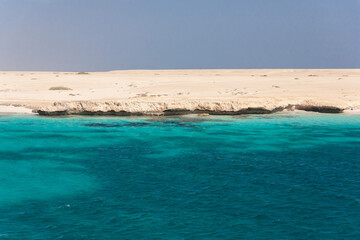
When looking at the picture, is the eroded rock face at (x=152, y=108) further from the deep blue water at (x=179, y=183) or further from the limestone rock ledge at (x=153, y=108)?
the deep blue water at (x=179, y=183)

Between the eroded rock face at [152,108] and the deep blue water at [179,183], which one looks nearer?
the deep blue water at [179,183]

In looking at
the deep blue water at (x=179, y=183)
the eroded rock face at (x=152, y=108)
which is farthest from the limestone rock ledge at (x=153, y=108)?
the deep blue water at (x=179, y=183)

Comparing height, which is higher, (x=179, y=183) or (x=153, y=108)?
(x=153, y=108)

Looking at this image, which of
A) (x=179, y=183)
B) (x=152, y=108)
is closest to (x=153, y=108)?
(x=152, y=108)

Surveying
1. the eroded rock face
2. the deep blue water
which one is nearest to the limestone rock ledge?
the eroded rock face

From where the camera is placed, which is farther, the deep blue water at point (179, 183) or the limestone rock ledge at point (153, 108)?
the limestone rock ledge at point (153, 108)

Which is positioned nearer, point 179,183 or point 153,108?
point 179,183

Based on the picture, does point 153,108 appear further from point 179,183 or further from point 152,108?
point 179,183

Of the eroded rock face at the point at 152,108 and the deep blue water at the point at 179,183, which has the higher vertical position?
the eroded rock face at the point at 152,108

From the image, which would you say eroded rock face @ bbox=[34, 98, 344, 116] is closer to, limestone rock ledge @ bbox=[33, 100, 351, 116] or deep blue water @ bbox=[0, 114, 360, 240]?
limestone rock ledge @ bbox=[33, 100, 351, 116]

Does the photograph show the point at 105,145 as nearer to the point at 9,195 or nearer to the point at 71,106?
the point at 9,195

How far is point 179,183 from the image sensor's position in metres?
12.9

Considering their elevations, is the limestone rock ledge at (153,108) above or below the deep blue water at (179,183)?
above

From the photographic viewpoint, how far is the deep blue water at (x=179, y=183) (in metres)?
9.67
